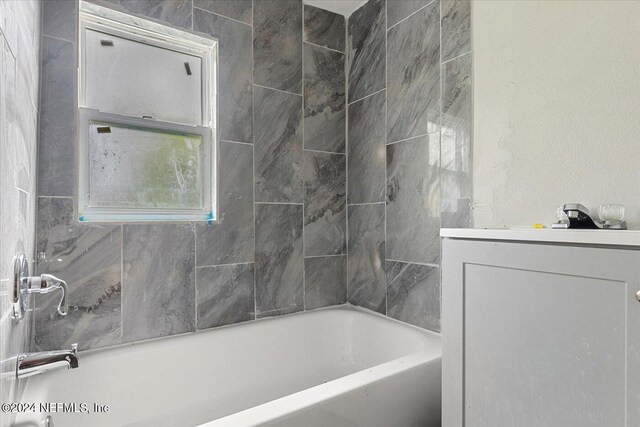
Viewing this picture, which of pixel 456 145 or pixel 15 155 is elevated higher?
pixel 456 145

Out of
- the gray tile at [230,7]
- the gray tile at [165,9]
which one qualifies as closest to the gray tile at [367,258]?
the gray tile at [230,7]

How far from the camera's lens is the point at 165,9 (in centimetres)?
164

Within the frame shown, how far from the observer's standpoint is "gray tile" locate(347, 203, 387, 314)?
78.9 inches

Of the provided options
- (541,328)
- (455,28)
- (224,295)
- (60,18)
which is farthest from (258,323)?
Result: (455,28)

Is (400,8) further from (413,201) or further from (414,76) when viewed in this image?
(413,201)

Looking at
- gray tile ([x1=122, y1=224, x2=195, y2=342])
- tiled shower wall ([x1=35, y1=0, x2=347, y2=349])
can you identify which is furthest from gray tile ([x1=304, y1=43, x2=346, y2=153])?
gray tile ([x1=122, y1=224, x2=195, y2=342])

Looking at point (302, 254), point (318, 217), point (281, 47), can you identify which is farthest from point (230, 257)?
point (281, 47)

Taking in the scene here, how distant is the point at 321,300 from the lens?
214 centimetres

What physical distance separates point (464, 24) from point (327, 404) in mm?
1653

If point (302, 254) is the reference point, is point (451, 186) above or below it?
above

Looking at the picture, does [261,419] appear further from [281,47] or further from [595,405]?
[281,47]

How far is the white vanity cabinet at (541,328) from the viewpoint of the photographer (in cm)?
64

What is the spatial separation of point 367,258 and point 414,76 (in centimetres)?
108

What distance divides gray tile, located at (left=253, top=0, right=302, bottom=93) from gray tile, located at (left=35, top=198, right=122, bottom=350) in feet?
3.78
